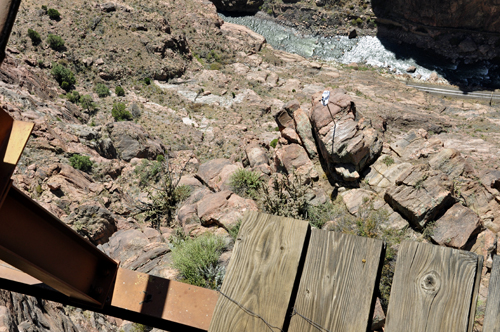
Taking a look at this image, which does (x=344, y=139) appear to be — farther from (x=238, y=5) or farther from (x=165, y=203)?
(x=238, y=5)

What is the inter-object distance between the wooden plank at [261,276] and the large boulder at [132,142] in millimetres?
17402

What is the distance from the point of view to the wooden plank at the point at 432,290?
1.29 meters

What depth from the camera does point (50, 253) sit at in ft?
5.82

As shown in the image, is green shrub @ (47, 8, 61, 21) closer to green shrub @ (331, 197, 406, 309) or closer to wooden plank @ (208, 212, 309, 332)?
green shrub @ (331, 197, 406, 309)

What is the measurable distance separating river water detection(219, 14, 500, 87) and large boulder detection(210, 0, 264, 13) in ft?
4.34

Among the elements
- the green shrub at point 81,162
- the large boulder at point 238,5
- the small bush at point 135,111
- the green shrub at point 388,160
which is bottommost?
the green shrub at point 81,162

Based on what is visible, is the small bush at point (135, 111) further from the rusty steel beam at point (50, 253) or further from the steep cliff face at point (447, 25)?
the steep cliff face at point (447, 25)

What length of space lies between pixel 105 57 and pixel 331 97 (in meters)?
22.8

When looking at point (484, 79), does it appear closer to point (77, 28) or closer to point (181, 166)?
point (181, 166)

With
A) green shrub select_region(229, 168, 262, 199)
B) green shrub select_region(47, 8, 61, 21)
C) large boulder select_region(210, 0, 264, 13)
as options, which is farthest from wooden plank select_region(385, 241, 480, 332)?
large boulder select_region(210, 0, 264, 13)

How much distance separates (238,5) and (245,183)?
4064 cm

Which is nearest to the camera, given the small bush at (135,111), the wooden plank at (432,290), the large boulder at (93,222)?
the wooden plank at (432,290)

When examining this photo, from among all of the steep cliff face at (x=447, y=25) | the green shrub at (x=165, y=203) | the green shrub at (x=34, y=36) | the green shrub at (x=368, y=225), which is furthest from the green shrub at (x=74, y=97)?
the steep cliff face at (x=447, y=25)

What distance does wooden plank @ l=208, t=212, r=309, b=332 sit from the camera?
1373mm
